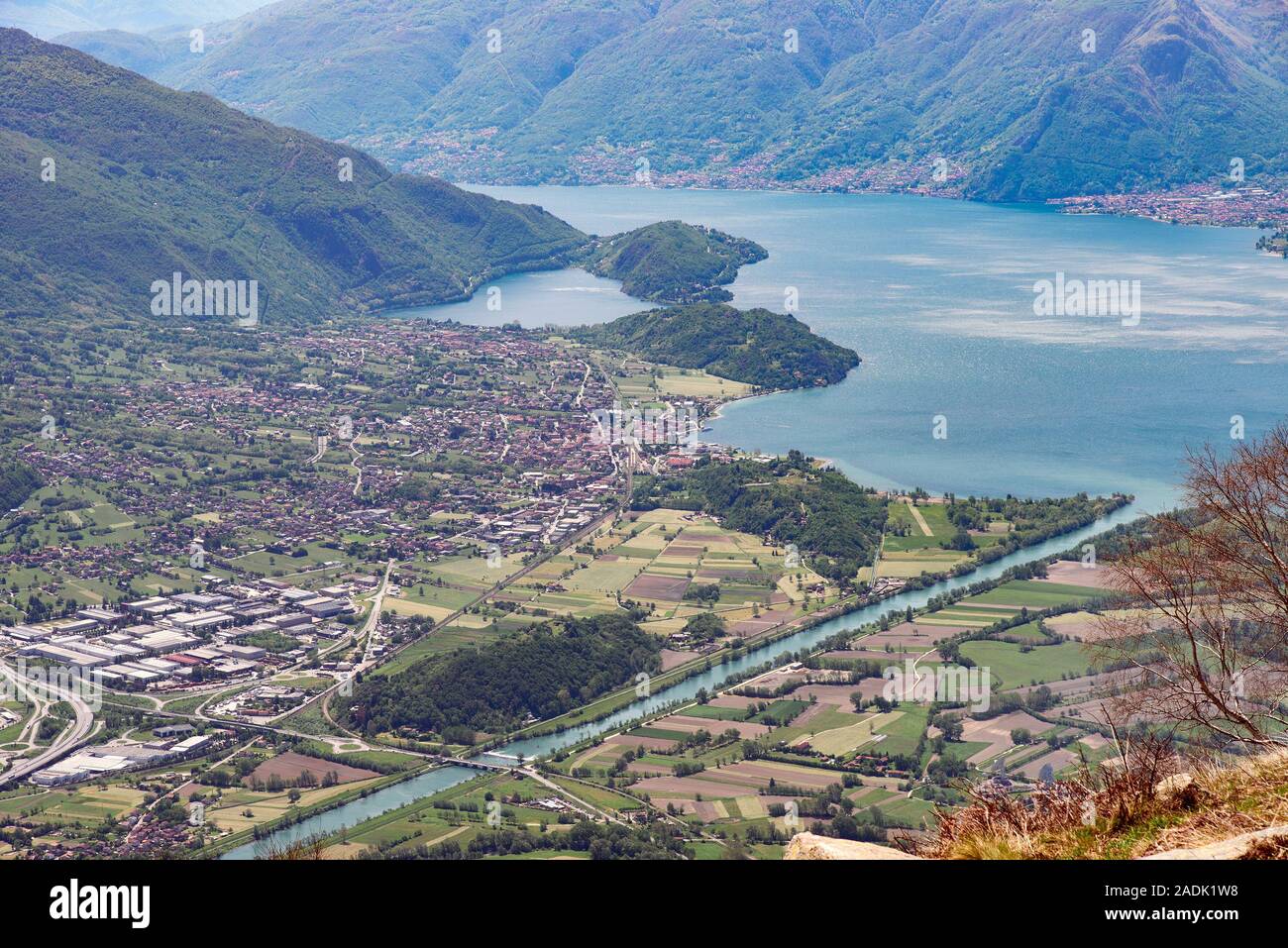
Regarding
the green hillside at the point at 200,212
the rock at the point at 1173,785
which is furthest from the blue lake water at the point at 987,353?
the rock at the point at 1173,785

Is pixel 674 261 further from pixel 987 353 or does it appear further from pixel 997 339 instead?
pixel 987 353

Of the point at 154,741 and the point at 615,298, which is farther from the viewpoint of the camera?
the point at 615,298

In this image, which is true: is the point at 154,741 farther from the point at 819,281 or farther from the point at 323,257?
the point at 819,281

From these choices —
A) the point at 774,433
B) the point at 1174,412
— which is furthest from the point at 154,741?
the point at 1174,412

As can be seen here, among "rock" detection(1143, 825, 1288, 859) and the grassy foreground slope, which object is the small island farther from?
"rock" detection(1143, 825, 1288, 859)

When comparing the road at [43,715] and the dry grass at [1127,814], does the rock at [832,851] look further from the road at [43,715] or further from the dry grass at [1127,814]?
the road at [43,715]

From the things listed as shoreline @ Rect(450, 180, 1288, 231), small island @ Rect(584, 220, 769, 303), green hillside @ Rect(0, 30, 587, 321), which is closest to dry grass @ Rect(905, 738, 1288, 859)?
green hillside @ Rect(0, 30, 587, 321)
